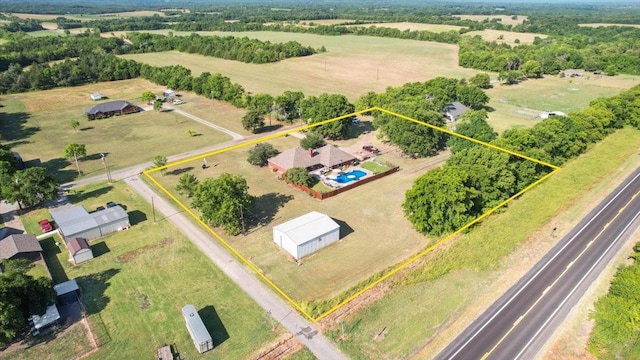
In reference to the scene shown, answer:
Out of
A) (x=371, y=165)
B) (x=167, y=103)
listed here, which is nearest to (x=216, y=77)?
(x=167, y=103)

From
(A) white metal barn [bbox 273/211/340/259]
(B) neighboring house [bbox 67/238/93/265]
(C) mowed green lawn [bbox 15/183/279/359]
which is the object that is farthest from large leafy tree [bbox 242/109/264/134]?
(B) neighboring house [bbox 67/238/93/265]

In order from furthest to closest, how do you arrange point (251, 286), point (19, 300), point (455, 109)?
point (455, 109) → point (251, 286) → point (19, 300)

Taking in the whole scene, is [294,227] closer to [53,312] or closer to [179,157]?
[53,312]

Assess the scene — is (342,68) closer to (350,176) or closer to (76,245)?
(350,176)

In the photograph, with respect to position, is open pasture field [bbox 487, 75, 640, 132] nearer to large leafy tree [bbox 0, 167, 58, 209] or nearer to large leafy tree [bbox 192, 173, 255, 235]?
large leafy tree [bbox 192, 173, 255, 235]

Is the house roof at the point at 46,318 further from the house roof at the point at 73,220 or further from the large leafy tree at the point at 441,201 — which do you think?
the large leafy tree at the point at 441,201

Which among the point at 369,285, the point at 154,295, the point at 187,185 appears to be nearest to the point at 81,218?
the point at 187,185

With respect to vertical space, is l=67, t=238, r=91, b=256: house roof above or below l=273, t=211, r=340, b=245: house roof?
below
